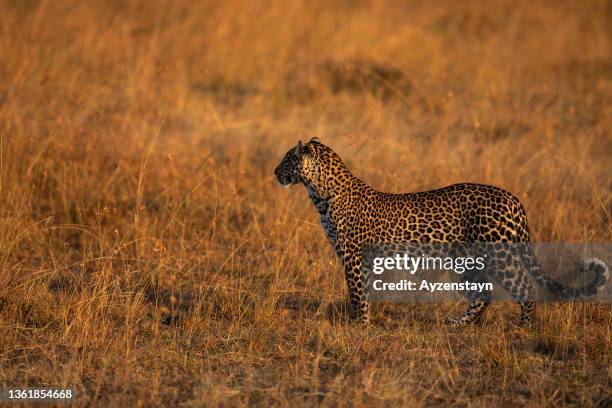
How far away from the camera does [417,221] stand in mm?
8398

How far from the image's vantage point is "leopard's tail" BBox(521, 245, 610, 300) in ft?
26.7

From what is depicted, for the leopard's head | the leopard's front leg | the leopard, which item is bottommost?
the leopard's front leg

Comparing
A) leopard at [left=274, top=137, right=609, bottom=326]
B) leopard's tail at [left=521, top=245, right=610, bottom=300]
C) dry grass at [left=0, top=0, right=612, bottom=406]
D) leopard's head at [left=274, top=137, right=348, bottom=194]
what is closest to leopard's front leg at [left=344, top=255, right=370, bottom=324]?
leopard at [left=274, top=137, right=609, bottom=326]

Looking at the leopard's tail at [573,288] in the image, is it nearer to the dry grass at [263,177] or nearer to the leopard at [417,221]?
the leopard at [417,221]

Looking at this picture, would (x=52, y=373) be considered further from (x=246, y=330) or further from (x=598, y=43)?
(x=598, y=43)

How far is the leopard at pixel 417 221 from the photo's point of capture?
815 cm

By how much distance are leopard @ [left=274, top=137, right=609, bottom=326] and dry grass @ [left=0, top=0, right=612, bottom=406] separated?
277mm

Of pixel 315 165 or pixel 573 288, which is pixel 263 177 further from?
pixel 573 288

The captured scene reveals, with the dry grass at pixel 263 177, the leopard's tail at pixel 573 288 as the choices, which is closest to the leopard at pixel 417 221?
the leopard's tail at pixel 573 288

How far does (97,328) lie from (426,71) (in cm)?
933

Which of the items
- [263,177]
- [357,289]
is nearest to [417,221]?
[357,289]

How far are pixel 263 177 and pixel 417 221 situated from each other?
13.1 feet

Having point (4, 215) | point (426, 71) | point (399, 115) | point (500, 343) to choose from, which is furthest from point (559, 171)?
point (4, 215)

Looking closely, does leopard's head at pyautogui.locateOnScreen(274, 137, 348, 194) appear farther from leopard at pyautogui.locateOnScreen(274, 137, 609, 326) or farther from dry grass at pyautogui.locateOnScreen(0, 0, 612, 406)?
dry grass at pyautogui.locateOnScreen(0, 0, 612, 406)
